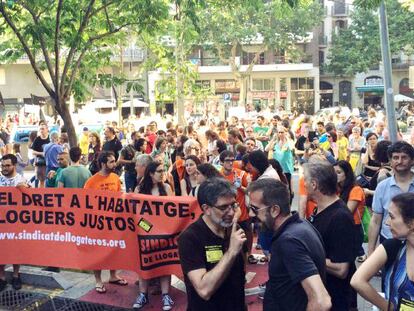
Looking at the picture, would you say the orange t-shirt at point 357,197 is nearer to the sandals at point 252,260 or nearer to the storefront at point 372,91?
the sandals at point 252,260

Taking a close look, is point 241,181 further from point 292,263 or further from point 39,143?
point 39,143

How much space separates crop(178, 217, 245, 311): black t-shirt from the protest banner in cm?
247

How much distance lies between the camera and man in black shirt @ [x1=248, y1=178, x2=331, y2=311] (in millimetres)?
2924

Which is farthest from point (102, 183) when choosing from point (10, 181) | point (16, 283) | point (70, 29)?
point (70, 29)

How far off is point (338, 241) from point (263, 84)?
48.9 m

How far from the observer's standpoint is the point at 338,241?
149 inches

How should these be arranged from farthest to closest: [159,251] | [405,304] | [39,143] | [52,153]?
1. [39,143]
2. [52,153]
3. [159,251]
4. [405,304]

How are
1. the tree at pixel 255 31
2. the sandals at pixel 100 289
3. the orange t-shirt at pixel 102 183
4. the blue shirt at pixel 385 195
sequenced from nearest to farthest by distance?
the blue shirt at pixel 385 195
the sandals at pixel 100 289
the orange t-shirt at pixel 102 183
the tree at pixel 255 31

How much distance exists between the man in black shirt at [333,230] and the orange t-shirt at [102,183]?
3.50 m

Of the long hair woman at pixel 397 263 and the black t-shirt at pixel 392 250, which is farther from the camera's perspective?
the black t-shirt at pixel 392 250

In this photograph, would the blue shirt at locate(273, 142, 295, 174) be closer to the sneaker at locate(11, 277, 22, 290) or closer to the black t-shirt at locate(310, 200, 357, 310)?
the sneaker at locate(11, 277, 22, 290)

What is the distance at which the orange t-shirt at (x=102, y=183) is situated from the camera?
694cm

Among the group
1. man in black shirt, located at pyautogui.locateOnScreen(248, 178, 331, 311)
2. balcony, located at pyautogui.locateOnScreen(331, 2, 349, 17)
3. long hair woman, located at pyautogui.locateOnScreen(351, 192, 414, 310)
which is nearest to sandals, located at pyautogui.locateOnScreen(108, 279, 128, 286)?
man in black shirt, located at pyautogui.locateOnScreen(248, 178, 331, 311)

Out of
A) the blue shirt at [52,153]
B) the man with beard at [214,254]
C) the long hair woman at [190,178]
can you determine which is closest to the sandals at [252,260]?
the long hair woman at [190,178]
